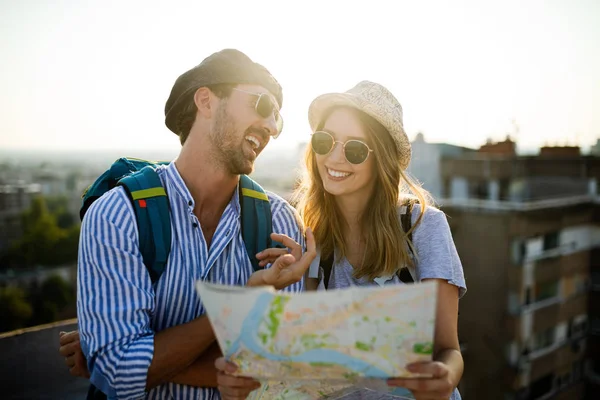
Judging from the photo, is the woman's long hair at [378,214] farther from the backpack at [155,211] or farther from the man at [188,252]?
the backpack at [155,211]

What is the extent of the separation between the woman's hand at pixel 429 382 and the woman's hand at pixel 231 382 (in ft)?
1.68

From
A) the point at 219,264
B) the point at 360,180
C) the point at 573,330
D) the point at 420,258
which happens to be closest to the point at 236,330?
the point at 219,264

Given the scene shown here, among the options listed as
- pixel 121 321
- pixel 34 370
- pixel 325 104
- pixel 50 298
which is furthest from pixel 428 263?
pixel 50 298

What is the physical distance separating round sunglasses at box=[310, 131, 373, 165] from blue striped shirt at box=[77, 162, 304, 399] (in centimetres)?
82

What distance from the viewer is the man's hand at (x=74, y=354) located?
2471 mm

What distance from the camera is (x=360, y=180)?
127 inches

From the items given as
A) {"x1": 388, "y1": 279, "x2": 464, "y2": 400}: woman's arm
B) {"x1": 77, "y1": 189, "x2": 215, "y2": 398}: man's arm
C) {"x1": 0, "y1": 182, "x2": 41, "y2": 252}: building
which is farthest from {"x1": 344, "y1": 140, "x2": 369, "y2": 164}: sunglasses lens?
{"x1": 0, "y1": 182, "x2": 41, "y2": 252}: building

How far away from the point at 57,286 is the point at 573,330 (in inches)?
2297

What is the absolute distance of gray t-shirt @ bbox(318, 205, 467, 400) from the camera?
107 inches

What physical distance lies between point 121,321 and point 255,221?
82cm

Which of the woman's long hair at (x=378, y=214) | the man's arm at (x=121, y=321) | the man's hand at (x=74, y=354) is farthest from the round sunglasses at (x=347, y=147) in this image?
the man's hand at (x=74, y=354)

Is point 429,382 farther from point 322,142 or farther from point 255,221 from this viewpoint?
point 322,142

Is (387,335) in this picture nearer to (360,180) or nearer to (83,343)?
(83,343)

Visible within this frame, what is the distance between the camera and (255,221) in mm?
2664
